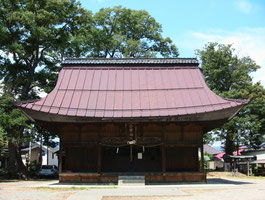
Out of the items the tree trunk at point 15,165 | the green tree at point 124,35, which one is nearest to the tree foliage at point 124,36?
the green tree at point 124,35

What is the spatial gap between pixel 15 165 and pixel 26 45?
1084cm

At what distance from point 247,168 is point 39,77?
78.6ft

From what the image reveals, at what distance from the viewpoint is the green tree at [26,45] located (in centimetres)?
2398

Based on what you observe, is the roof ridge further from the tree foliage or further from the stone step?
the tree foliage

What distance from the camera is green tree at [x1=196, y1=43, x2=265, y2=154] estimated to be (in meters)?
33.5

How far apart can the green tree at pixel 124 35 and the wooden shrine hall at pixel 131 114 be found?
16.8 m

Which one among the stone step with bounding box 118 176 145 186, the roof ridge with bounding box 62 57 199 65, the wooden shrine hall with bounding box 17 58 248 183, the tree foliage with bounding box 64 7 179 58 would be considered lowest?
the stone step with bounding box 118 176 145 186

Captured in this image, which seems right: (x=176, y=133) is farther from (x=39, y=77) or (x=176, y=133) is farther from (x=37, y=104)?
(x=39, y=77)

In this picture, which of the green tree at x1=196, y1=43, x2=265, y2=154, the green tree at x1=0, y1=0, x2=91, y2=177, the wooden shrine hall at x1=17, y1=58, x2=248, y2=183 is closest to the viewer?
the wooden shrine hall at x1=17, y1=58, x2=248, y2=183

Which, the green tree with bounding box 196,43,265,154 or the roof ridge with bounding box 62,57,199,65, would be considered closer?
the roof ridge with bounding box 62,57,199,65

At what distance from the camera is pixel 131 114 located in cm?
1531

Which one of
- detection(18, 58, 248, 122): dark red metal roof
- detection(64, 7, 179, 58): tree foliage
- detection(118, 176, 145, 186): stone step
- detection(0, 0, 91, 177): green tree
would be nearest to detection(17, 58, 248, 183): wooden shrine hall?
detection(18, 58, 248, 122): dark red metal roof

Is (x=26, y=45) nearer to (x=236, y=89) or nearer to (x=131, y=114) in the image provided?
(x=131, y=114)

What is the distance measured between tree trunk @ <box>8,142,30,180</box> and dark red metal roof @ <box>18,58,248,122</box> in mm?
11022
